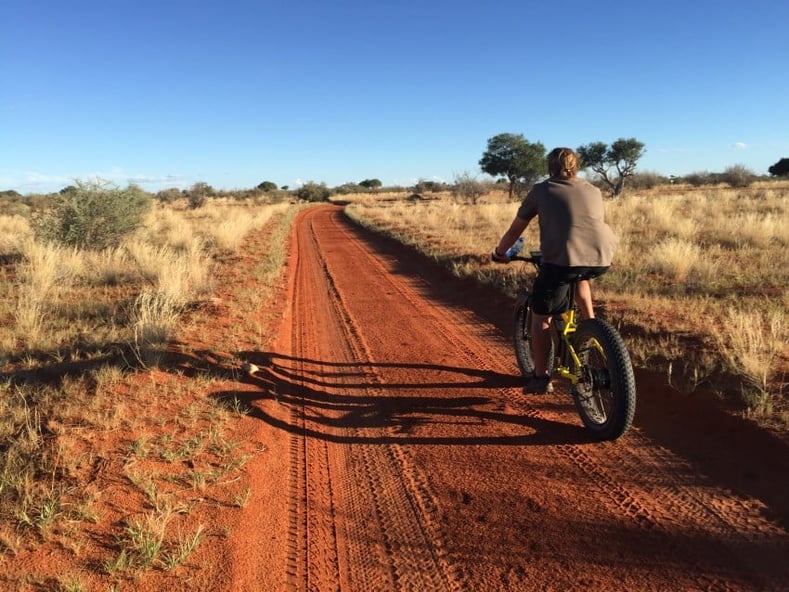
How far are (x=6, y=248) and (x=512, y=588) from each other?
1727 cm

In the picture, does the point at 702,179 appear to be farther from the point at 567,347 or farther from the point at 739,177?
the point at 567,347

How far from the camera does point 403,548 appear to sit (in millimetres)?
2797

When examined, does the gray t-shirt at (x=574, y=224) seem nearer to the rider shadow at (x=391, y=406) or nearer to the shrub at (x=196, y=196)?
the rider shadow at (x=391, y=406)

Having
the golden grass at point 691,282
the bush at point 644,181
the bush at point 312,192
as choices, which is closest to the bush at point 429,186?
the bush at point 312,192

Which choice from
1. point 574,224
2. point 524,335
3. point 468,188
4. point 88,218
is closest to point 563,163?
point 574,224

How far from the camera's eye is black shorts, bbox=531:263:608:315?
379cm

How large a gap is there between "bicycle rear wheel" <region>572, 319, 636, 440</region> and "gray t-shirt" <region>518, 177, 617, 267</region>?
492 millimetres

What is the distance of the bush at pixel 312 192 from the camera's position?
7375 centimetres

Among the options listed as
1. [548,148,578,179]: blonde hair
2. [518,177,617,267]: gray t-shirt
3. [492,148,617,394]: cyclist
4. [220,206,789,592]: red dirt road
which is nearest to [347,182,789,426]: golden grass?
[220,206,789,592]: red dirt road

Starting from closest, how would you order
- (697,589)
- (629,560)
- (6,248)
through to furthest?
1. (697,589)
2. (629,560)
3. (6,248)

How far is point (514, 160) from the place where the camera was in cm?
5044

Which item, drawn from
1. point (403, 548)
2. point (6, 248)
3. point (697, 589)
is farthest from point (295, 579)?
point (6, 248)

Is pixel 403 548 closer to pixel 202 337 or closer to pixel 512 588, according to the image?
pixel 512 588

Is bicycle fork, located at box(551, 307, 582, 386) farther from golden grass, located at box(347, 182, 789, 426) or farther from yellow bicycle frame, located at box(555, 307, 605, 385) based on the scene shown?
golden grass, located at box(347, 182, 789, 426)
